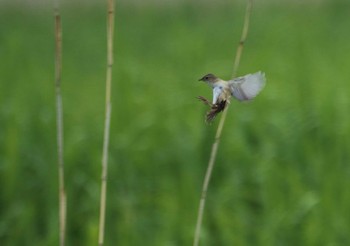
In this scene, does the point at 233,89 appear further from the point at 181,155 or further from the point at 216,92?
the point at 181,155

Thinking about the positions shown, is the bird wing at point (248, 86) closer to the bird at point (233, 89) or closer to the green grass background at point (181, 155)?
the bird at point (233, 89)

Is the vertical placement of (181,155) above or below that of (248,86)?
above

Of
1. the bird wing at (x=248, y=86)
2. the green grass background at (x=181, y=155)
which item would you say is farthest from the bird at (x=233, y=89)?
the green grass background at (x=181, y=155)

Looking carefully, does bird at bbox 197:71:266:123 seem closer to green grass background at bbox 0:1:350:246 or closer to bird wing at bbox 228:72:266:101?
bird wing at bbox 228:72:266:101

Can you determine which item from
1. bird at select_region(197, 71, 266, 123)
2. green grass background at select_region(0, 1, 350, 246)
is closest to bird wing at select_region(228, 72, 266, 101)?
bird at select_region(197, 71, 266, 123)

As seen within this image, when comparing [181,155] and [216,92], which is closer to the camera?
[216,92]

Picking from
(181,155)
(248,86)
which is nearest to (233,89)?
(248,86)
